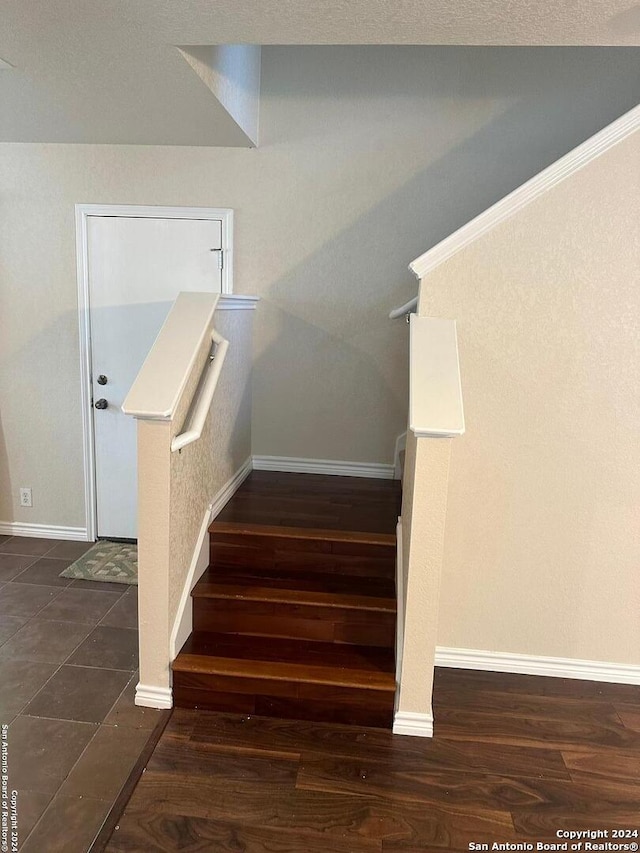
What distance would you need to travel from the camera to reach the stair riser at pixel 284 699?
2324 millimetres

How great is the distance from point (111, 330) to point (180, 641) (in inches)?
75.3

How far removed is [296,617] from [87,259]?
233 cm

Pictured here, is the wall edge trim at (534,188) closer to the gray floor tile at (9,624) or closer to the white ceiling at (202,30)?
the white ceiling at (202,30)

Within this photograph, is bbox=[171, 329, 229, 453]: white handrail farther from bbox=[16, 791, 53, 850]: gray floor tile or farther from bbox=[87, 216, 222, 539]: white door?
bbox=[16, 791, 53, 850]: gray floor tile

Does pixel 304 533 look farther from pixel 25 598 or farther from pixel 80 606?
pixel 25 598

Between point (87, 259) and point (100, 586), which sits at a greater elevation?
point (87, 259)

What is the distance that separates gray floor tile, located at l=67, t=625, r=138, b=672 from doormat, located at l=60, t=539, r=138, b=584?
491 mm

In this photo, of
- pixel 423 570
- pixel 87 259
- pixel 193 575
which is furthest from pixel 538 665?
pixel 87 259

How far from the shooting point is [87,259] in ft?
11.7

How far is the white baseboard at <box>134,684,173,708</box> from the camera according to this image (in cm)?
240

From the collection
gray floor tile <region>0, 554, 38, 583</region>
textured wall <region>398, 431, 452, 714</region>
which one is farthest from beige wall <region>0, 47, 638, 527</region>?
textured wall <region>398, 431, 452, 714</region>

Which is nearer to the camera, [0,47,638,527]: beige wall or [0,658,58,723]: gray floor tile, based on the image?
[0,658,58,723]: gray floor tile

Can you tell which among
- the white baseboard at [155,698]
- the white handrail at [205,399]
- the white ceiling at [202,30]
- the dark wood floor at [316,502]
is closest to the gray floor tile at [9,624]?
the white baseboard at [155,698]

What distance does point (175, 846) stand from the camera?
5.96 feet
